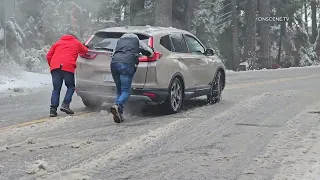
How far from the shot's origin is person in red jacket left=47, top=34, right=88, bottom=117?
888 cm

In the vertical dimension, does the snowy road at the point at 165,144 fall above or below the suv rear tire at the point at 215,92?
below

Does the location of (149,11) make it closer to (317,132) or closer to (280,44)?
(280,44)

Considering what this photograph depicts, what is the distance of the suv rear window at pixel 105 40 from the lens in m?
9.24

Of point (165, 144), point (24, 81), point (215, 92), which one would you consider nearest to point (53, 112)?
point (165, 144)

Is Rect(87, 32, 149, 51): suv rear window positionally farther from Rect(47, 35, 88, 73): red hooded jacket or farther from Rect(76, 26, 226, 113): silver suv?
Rect(47, 35, 88, 73): red hooded jacket

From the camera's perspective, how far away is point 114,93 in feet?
29.7

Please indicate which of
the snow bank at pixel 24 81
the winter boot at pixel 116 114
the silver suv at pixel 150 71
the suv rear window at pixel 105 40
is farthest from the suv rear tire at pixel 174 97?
the snow bank at pixel 24 81

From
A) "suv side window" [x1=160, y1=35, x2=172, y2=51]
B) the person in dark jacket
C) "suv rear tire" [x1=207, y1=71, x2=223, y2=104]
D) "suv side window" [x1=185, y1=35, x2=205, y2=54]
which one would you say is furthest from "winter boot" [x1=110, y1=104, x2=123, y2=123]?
"suv rear tire" [x1=207, y1=71, x2=223, y2=104]

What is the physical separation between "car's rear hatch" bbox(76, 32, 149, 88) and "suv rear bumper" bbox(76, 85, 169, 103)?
9cm

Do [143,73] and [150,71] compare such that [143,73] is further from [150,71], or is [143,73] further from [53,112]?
[53,112]

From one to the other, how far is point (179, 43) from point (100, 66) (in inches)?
71.1

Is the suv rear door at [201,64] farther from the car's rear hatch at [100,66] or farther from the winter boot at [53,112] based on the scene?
the winter boot at [53,112]

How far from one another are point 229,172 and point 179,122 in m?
3.07

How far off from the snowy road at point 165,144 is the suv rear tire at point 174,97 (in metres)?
0.21
